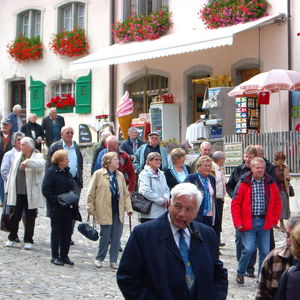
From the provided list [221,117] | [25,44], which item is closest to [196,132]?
[221,117]

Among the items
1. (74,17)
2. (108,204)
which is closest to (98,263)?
(108,204)

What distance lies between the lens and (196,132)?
65.2 feet

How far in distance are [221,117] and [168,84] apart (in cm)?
326

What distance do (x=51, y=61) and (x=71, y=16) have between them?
165 cm

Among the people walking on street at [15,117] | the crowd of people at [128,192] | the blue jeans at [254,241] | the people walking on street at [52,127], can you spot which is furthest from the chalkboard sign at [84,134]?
the blue jeans at [254,241]

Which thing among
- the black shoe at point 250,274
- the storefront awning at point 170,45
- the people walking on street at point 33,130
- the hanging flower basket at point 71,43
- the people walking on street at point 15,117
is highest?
the hanging flower basket at point 71,43

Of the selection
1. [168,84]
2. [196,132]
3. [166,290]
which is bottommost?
[166,290]

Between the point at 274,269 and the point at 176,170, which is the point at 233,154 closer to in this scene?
the point at 176,170

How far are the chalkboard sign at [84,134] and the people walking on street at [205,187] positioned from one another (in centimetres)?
1376

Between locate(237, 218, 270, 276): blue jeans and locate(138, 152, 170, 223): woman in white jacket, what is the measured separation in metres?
1.36

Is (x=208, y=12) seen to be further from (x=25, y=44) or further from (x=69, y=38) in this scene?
(x=25, y=44)

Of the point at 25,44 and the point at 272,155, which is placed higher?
the point at 25,44

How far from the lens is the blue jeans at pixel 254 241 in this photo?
28.9ft

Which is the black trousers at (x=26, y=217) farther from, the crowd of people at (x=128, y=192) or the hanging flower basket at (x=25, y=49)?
the hanging flower basket at (x=25, y=49)
